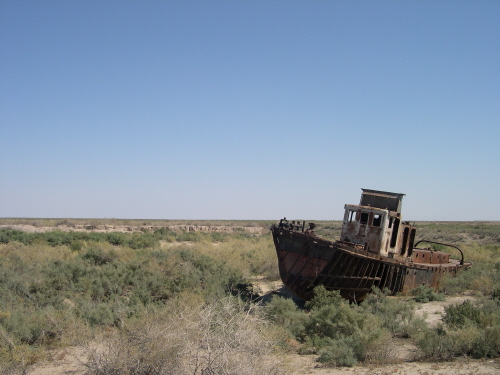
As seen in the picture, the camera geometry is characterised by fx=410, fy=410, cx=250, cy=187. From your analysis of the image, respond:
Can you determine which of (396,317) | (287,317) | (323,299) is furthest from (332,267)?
(287,317)

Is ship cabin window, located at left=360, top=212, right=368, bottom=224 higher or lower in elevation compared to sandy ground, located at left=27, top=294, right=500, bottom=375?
higher

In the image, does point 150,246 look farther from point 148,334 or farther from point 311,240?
point 148,334

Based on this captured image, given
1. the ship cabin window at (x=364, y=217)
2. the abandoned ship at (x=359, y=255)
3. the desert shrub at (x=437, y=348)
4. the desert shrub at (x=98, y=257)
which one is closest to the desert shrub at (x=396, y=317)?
the abandoned ship at (x=359, y=255)

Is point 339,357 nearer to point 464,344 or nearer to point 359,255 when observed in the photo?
point 464,344

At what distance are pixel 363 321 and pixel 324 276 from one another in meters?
3.49

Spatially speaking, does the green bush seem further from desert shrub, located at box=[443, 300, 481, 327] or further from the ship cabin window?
the ship cabin window

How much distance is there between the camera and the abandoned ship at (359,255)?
1263 cm

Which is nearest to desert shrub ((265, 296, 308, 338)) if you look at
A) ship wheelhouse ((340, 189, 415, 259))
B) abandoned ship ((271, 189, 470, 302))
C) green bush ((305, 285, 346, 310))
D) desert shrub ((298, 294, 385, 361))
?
desert shrub ((298, 294, 385, 361))

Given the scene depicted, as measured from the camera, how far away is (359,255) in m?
12.4

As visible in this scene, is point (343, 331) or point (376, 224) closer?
point (343, 331)

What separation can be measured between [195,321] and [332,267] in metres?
6.68

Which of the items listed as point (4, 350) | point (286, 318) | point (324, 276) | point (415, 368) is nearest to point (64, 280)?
point (4, 350)

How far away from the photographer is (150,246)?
81.7ft

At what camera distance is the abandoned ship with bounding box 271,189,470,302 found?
1263cm
